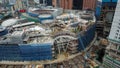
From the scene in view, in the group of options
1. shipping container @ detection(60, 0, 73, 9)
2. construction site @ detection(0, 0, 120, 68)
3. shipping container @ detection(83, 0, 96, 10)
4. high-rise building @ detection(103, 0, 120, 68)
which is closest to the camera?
high-rise building @ detection(103, 0, 120, 68)

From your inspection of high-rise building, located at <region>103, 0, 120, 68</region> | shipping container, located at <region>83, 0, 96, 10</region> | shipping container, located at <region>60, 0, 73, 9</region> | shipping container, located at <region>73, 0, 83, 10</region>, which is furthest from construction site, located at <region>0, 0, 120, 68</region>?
shipping container, located at <region>73, 0, 83, 10</region>

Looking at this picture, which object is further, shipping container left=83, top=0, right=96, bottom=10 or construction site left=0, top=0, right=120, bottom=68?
shipping container left=83, top=0, right=96, bottom=10

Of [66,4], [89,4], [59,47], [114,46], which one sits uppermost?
[89,4]

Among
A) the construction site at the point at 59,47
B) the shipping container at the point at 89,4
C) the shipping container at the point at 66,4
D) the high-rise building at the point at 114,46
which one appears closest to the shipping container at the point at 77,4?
the shipping container at the point at 66,4

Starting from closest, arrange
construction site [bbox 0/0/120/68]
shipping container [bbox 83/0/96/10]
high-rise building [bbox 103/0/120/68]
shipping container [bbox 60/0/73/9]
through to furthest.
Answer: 1. high-rise building [bbox 103/0/120/68]
2. construction site [bbox 0/0/120/68]
3. shipping container [bbox 83/0/96/10]
4. shipping container [bbox 60/0/73/9]

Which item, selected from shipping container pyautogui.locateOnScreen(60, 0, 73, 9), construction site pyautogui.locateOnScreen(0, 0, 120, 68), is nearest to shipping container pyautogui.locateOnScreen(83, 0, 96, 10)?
shipping container pyautogui.locateOnScreen(60, 0, 73, 9)

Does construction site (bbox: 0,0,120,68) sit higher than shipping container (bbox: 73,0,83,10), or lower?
lower

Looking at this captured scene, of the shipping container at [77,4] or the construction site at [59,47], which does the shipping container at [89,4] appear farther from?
the construction site at [59,47]

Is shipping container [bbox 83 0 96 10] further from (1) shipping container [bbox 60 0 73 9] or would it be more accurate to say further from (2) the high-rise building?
(2) the high-rise building

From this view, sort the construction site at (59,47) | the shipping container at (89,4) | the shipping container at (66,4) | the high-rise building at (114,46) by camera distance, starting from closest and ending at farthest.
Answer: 1. the high-rise building at (114,46)
2. the construction site at (59,47)
3. the shipping container at (89,4)
4. the shipping container at (66,4)

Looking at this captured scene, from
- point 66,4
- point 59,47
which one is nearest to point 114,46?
point 59,47

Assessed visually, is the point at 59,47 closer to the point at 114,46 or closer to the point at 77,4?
the point at 114,46

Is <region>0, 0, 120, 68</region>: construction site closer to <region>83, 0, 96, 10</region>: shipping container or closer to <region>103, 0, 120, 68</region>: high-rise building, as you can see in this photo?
<region>103, 0, 120, 68</region>: high-rise building
